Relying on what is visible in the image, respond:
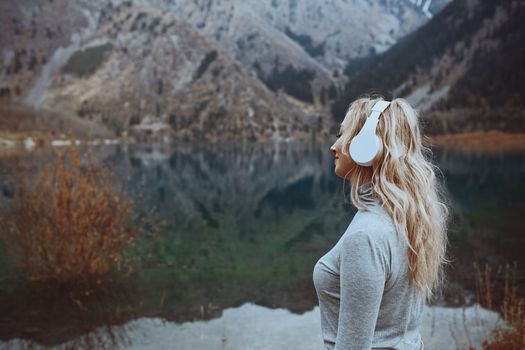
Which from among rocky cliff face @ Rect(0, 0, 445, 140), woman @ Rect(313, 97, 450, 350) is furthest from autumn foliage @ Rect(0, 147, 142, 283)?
rocky cliff face @ Rect(0, 0, 445, 140)

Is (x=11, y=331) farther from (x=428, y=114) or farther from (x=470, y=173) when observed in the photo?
(x=428, y=114)

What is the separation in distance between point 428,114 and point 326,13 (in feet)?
359

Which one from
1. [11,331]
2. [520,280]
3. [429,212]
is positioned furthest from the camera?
[520,280]

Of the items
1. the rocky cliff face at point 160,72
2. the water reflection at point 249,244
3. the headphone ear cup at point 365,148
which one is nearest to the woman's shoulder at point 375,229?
the headphone ear cup at point 365,148

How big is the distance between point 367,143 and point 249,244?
11.6 metres

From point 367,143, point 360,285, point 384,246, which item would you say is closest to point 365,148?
point 367,143

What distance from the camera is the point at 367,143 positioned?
5.66ft

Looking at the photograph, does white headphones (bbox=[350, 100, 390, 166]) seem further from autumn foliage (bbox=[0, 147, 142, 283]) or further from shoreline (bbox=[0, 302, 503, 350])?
autumn foliage (bbox=[0, 147, 142, 283])

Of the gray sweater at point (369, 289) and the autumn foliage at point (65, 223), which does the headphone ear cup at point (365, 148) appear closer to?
the gray sweater at point (369, 289)

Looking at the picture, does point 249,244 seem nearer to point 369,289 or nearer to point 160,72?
point 369,289

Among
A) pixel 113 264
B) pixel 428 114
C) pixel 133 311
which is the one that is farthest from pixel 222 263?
pixel 428 114

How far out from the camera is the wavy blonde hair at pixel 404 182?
5.72ft

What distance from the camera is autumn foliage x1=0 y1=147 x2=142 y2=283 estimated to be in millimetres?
7508

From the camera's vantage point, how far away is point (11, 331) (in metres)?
6.80
